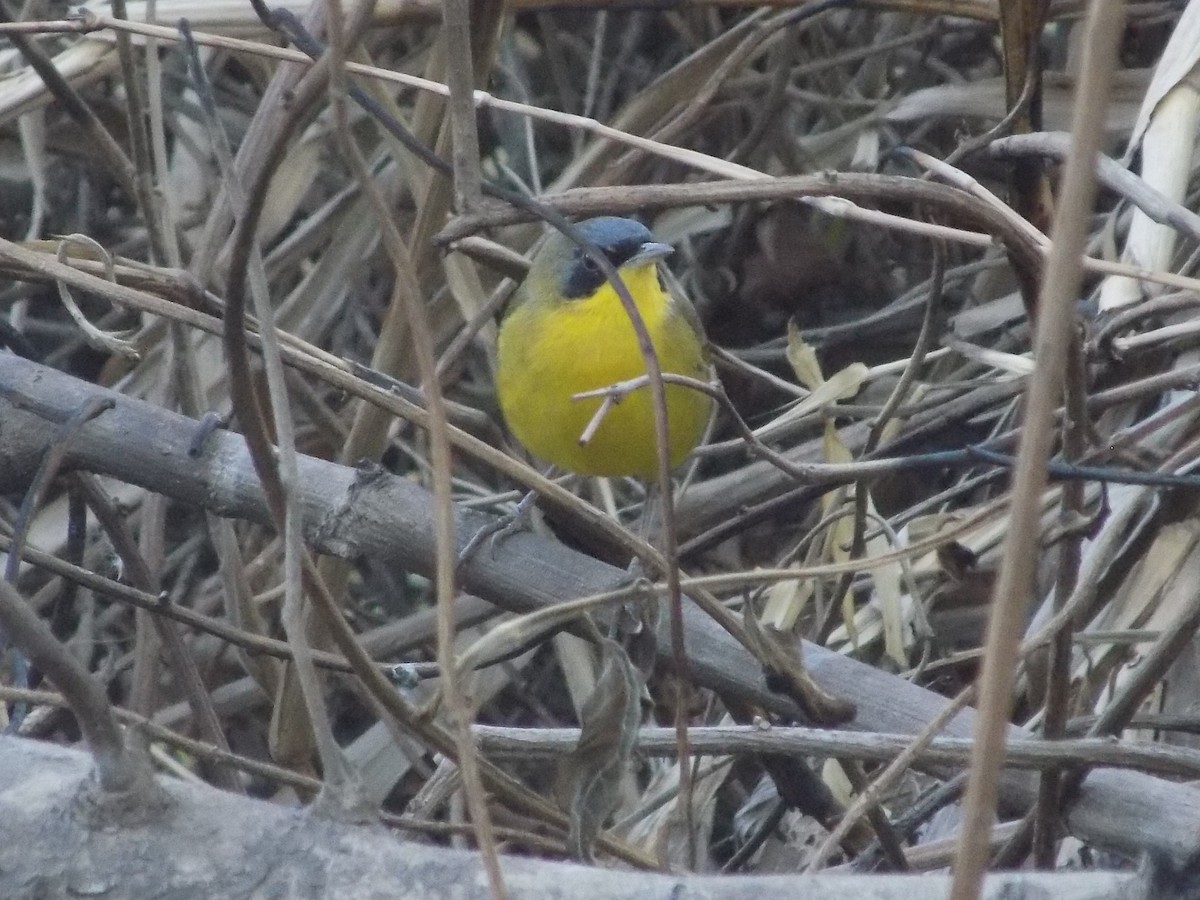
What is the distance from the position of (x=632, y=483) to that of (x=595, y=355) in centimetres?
83

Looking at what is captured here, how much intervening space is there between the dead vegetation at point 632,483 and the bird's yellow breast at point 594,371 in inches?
7.9

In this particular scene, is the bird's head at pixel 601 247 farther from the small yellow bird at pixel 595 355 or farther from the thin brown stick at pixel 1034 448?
the thin brown stick at pixel 1034 448

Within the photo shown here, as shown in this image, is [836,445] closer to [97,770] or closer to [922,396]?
[922,396]

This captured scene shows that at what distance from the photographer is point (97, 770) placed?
44.4 inches

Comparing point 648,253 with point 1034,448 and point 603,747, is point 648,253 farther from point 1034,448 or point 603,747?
point 1034,448

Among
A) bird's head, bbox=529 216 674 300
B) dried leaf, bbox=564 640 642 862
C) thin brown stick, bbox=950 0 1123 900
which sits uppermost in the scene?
bird's head, bbox=529 216 674 300

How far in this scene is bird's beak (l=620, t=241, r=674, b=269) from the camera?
3475 millimetres

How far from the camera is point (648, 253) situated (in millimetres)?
3473

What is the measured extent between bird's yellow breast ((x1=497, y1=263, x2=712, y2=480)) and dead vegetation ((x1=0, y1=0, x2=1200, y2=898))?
0.66 ft

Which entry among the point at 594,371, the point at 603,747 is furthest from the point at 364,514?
the point at 594,371

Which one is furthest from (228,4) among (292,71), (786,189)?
(786,189)

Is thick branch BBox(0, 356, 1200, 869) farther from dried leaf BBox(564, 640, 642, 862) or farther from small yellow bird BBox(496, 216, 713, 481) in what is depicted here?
small yellow bird BBox(496, 216, 713, 481)

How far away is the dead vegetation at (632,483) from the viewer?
4.20ft

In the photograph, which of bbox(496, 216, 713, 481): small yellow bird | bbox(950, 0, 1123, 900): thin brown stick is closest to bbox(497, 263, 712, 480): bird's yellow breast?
bbox(496, 216, 713, 481): small yellow bird
